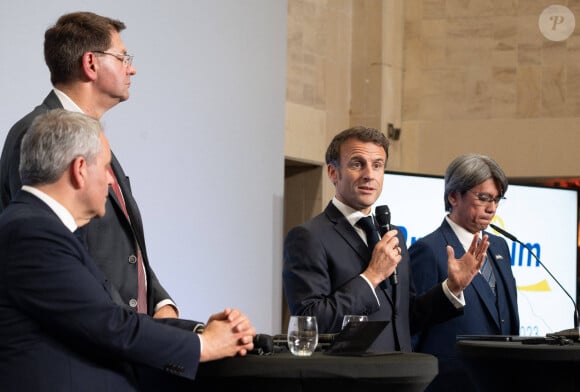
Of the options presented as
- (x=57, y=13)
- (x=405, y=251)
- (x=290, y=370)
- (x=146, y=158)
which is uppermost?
(x=57, y=13)

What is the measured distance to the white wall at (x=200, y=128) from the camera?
5176 millimetres

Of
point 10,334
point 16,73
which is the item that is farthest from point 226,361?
point 16,73

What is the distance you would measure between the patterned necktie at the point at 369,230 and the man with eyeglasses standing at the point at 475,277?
2.07 ft

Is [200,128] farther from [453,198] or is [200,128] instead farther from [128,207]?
[128,207]

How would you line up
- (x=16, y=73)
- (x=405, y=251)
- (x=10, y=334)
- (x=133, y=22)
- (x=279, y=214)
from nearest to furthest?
(x=10, y=334) → (x=405, y=251) → (x=16, y=73) → (x=133, y=22) → (x=279, y=214)

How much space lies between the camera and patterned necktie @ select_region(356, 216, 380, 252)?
424cm

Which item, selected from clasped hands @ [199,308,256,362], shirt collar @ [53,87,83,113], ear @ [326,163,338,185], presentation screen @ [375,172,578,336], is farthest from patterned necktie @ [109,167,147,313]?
presentation screen @ [375,172,578,336]

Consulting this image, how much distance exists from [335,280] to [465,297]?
2.85ft

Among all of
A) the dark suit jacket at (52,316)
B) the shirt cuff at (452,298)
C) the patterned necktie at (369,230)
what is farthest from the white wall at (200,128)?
the dark suit jacket at (52,316)

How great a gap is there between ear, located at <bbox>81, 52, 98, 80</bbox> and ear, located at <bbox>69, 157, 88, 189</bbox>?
94cm

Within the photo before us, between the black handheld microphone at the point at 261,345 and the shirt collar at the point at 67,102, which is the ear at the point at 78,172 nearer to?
the black handheld microphone at the point at 261,345

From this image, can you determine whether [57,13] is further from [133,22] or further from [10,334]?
[10,334]

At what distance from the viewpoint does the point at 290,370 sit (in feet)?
9.79

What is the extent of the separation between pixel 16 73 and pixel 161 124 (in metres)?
1.14
